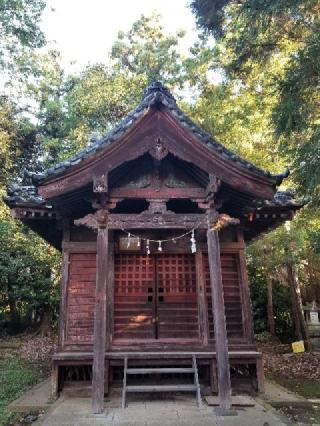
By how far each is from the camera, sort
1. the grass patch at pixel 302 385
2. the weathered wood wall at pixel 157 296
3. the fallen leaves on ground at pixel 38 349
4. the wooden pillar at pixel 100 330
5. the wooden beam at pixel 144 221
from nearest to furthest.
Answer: the wooden pillar at pixel 100 330
the wooden beam at pixel 144 221
the weathered wood wall at pixel 157 296
the grass patch at pixel 302 385
the fallen leaves on ground at pixel 38 349

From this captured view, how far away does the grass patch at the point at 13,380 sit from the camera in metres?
7.20

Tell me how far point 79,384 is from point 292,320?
13.2m

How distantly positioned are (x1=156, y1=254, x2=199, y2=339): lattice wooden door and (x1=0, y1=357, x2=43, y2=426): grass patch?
355 centimetres

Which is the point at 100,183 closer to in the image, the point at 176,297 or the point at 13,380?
the point at 176,297

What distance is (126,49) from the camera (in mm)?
24922

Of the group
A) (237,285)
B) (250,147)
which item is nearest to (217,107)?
(250,147)

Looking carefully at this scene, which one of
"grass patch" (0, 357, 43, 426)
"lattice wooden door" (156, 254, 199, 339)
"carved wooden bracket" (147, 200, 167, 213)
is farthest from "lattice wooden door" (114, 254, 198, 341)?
"grass patch" (0, 357, 43, 426)

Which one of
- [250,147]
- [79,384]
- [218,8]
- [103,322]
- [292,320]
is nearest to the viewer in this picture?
[103,322]

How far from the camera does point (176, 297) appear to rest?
8984 millimetres

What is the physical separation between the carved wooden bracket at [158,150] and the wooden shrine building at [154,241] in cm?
2

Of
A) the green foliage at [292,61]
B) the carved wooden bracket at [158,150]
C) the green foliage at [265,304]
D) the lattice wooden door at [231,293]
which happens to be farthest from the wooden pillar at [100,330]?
the green foliage at [265,304]

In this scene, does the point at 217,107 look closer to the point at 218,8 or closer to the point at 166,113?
the point at 218,8

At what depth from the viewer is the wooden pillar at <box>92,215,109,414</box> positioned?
21.2ft

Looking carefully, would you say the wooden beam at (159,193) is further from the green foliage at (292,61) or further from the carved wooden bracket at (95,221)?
the green foliage at (292,61)
